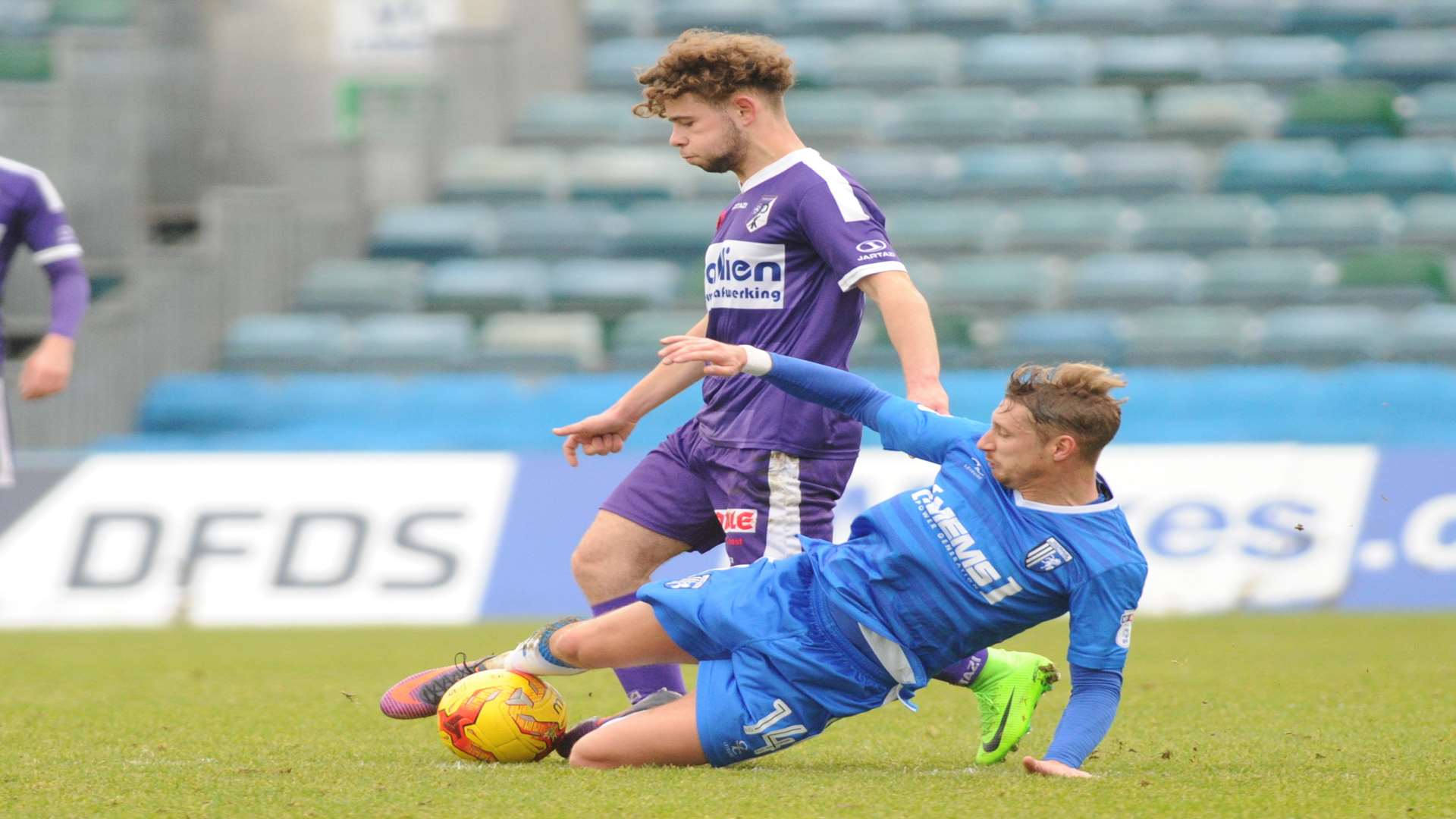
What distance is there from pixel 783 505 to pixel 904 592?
484 mm

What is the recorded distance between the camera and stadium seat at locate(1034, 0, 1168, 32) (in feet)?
58.0

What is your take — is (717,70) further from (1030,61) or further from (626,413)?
(1030,61)

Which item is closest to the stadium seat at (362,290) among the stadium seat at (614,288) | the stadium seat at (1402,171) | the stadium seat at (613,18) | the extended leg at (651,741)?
the stadium seat at (614,288)

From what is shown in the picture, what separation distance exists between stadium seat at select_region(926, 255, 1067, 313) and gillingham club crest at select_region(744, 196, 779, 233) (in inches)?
364

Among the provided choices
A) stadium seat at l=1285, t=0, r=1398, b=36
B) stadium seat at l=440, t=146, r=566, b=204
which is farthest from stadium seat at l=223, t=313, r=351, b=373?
stadium seat at l=1285, t=0, r=1398, b=36

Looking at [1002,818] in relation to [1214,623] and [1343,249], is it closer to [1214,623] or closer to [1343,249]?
[1214,623]

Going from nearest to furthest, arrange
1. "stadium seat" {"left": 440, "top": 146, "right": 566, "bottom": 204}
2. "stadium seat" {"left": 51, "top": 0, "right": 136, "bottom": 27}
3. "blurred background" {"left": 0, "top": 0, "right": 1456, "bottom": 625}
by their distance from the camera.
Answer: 1. "blurred background" {"left": 0, "top": 0, "right": 1456, "bottom": 625}
2. "stadium seat" {"left": 440, "top": 146, "right": 566, "bottom": 204}
3. "stadium seat" {"left": 51, "top": 0, "right": 136, "bottom": 27}

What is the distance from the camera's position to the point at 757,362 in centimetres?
435

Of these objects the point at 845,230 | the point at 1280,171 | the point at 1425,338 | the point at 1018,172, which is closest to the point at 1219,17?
the point at 1280,171

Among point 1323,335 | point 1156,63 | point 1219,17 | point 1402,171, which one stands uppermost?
point 1219,17

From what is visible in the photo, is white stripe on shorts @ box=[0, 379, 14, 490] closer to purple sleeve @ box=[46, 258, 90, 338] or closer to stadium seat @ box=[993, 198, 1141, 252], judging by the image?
purple sleeve @ box=[46, 258, 90, 338]

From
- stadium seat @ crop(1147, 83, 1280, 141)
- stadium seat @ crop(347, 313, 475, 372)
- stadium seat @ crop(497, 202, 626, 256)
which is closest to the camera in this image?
stadium seat @ crop(347, 313, 475, 372)

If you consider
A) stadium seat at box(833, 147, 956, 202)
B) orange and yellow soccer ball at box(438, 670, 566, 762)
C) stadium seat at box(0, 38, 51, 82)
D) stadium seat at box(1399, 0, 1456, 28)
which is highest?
stadium seat at box(1399, 0, 1456, 28)

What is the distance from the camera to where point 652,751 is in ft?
15.3
